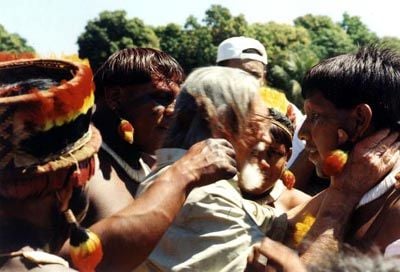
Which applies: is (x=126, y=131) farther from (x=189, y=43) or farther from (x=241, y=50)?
(x=189, y=43)

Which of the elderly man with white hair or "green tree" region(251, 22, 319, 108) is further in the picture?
"green tree" region(251, 22, 319, 108)

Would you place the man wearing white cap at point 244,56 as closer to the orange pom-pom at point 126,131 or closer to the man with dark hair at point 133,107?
the man with dark hair at point 133,107

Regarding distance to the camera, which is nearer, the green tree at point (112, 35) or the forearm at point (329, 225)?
the forearm at point (329, 225)

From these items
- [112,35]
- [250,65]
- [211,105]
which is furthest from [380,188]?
[112,35]

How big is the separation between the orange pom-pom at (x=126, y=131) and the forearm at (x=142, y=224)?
1.38 metres

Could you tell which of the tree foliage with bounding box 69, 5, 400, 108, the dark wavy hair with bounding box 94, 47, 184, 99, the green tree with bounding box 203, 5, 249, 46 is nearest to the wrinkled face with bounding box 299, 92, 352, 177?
the dark wavy hair with bounding box 94, 47, 184, 99

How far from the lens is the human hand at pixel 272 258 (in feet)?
9.37

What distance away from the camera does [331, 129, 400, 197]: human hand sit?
3.28 meters

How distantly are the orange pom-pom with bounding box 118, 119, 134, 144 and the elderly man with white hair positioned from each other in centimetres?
112

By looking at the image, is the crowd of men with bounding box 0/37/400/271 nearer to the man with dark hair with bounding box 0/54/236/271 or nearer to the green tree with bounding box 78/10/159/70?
the man with dark hair with bounding box 0/54/236/271

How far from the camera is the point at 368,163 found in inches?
129

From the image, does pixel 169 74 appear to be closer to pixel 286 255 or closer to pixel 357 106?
pixel 357 106

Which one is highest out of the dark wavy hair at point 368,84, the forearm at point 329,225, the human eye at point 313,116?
the dark wavy hair at point 368,84

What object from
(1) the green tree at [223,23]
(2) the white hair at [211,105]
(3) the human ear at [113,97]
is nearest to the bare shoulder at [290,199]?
(3) the human ear at [113,97]
